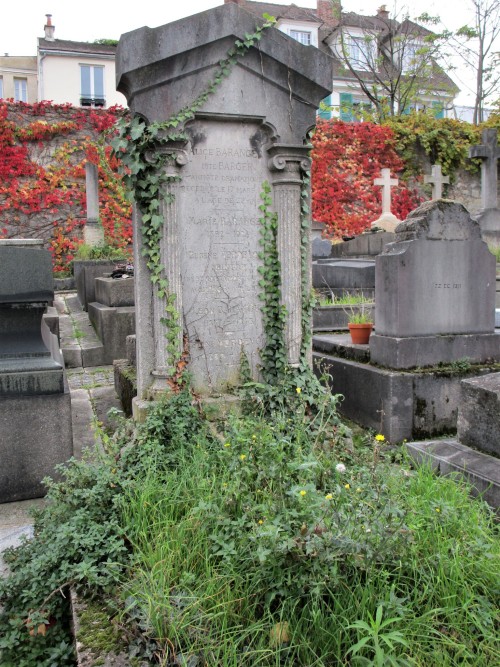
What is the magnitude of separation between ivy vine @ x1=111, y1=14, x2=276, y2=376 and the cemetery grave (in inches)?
0.6

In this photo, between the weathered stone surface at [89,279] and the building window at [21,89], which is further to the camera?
the building window at [21,89]

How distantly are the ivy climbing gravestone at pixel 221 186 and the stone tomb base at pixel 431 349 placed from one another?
0.86 meters

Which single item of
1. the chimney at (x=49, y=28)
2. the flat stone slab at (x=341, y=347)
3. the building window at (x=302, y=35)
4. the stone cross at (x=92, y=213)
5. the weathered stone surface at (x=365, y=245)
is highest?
the chimney at (x=49, y=28)

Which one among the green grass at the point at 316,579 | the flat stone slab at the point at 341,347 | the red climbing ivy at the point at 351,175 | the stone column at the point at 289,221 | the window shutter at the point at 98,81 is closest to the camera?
the green grass at the point at 316,579

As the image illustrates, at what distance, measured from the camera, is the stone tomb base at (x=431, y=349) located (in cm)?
450

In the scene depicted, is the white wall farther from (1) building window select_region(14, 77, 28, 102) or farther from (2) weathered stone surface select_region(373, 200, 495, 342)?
(2) weathered stone surface select_region(373, 200, 495, 342)

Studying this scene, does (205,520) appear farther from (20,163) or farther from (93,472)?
(20,163)

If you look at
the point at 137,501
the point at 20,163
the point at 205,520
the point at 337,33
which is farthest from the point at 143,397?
the point at 337,33

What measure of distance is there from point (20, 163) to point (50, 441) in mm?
14847

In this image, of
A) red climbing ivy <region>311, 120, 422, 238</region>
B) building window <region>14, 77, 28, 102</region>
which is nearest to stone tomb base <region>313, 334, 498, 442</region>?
red climbing ivy <region>311, 120, 422, 238</region>

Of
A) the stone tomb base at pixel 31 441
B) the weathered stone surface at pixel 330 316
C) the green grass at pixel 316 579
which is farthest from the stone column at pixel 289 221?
the weathered stone surface at pixel 330 316

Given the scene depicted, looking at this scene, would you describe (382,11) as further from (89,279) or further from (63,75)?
(89,279)

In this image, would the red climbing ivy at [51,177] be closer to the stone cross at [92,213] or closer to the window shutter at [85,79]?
the stone cross at [92,213]

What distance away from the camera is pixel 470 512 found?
93.7 inches
